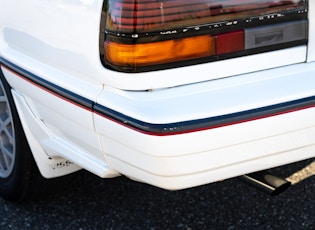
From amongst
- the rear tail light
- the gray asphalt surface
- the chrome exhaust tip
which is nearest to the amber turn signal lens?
the rear tail light

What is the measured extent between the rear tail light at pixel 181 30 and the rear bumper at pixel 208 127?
98 millimetres

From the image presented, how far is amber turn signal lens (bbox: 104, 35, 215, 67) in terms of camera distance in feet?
7.32

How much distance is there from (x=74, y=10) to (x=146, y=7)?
0.28m

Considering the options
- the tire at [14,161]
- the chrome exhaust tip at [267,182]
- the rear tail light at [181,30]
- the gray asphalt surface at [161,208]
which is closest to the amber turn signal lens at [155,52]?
the rear tail light at [181,30]

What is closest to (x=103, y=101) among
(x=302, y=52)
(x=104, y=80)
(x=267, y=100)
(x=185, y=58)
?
(x=104, y=80)

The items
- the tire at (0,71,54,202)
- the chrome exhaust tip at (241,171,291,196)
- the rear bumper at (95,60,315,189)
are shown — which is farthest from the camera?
the tire at (0,71,54,202)

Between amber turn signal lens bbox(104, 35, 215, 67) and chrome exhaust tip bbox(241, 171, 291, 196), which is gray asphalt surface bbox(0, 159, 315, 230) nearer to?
chrome exhaust tip bbox(241, 171, 291, 196)

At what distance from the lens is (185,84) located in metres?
2.24

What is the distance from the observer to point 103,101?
7.40 feet

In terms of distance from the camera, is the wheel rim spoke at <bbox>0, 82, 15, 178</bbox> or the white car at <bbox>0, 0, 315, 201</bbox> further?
the wheel rim spoke at <bbox>0, 82, 15, 178</bbox>

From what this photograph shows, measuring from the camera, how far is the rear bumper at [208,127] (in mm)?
2133

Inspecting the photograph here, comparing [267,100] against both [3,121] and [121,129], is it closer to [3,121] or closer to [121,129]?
[121,129]

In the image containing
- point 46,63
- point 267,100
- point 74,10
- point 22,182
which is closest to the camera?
point 267,100

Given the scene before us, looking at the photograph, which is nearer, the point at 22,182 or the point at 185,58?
the point at 185,58
